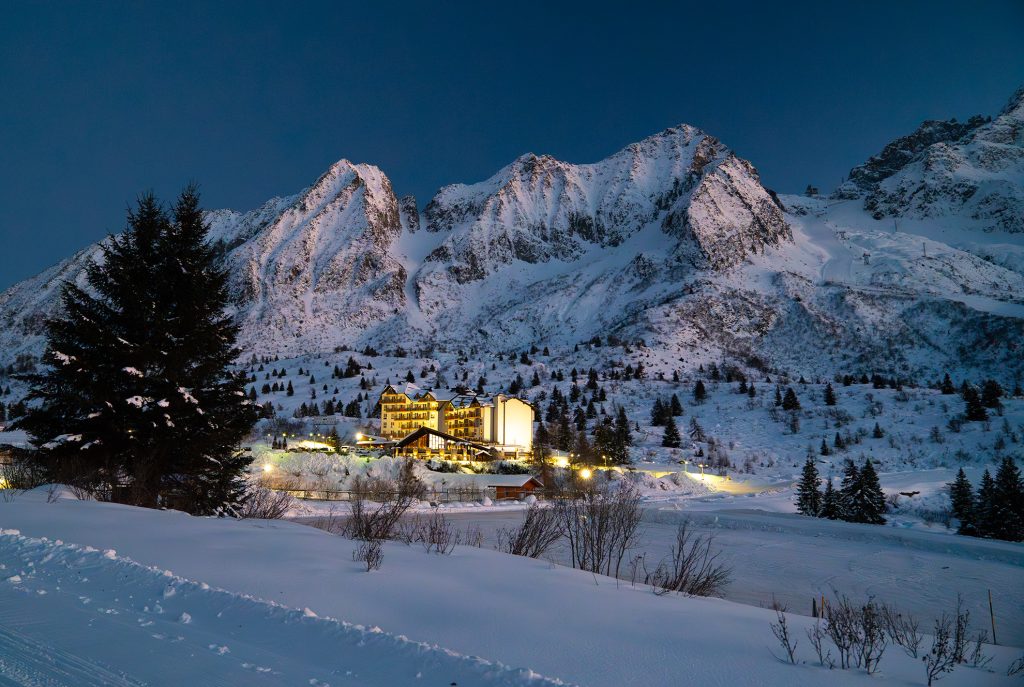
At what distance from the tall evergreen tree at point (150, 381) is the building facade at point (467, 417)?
56.2 metres

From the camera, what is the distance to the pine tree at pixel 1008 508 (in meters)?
Answer: 26.9

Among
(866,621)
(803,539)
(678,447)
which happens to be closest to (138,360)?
(866,621)

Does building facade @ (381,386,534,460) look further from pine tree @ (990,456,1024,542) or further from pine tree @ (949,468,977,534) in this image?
pine tree @ (990,456,1024,542)

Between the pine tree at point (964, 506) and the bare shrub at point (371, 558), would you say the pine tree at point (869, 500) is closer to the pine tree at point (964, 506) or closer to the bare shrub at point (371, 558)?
the pine tree at point (964, 506)

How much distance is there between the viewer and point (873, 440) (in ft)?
224

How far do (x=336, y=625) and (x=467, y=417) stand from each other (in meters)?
80.8

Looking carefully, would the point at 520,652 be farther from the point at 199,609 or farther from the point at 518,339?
the point at 518,339

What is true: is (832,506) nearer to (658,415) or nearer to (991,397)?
(658,415)

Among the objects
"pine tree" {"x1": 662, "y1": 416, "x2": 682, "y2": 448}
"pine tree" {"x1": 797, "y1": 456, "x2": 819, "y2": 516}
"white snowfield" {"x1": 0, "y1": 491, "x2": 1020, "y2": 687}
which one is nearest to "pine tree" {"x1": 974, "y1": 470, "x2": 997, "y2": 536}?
"pine tree" {"x1": 797, "y1": 456, "x2": 819, "y2": 516}

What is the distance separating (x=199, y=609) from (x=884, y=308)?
173107 millimetres

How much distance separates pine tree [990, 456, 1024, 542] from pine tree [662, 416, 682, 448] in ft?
144

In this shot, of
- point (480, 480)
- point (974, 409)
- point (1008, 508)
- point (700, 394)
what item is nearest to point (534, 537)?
point (1008, 508)

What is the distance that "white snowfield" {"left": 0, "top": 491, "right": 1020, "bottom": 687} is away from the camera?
12.0 feet

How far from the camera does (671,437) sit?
72.4 metres
